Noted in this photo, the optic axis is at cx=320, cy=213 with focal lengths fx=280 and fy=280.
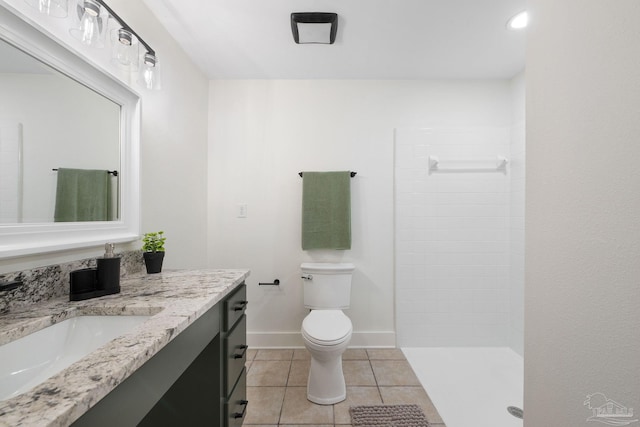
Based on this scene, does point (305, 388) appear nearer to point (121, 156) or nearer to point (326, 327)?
point (326, 327)

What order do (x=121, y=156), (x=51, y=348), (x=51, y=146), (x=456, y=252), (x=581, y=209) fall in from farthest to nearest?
(x=456, y=252) < (x=121, y=156) < (x=51, y=146) < (x=51, y=348) < (x=581, y=209)

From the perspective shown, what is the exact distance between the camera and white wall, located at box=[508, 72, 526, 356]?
2.17 metres

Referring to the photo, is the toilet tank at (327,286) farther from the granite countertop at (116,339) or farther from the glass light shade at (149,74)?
the glass light shade at (149,74)

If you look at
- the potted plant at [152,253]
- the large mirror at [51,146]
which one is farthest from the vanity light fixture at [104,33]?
the potted plant at [152,253]

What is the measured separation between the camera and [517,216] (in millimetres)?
2232

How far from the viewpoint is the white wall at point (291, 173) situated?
2.34m

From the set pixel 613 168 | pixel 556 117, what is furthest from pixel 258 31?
pixel 613 168

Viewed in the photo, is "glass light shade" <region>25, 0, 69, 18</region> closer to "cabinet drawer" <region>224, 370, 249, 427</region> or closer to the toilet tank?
"cabinet drawer" <region>224, 370, 249, 427</region>

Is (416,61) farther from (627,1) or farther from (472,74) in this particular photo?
(627,1)

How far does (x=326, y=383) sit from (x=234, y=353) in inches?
28.4

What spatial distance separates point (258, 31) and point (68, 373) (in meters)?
1.89

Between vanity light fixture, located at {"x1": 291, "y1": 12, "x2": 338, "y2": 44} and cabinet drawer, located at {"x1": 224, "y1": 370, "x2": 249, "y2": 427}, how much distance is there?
1.92m

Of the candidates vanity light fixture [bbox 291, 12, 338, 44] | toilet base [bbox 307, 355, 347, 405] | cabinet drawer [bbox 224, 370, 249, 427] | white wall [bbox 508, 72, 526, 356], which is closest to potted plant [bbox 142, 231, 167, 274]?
cabinet drawer [bbox 224, 370, 249, 427]

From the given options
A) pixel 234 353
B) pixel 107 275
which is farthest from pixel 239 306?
pixel 107 275
